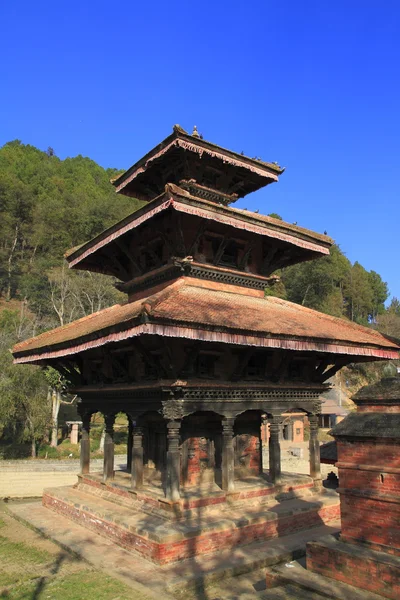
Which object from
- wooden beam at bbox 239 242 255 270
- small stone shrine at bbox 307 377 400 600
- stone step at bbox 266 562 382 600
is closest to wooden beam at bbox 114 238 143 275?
wooden beam at bbox 239 242 255 270

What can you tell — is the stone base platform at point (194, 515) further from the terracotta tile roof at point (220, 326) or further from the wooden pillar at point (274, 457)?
the terracotta tile roof at point (220, 326)

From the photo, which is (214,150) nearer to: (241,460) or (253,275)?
(253,275)

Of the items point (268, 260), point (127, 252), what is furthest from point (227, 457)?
point (127, 252)

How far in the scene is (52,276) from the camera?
49.2 metres

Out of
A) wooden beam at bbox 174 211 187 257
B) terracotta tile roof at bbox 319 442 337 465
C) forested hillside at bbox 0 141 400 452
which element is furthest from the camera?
forested hillside at bbox 0 141 400 452

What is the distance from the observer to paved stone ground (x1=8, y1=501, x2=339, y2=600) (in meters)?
7.87

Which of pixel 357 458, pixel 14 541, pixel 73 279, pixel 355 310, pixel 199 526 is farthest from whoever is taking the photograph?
pixel 355 310

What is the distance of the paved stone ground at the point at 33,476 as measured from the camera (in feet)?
65.7

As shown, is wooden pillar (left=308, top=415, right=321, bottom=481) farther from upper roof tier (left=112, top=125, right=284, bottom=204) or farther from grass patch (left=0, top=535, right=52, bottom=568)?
grass patch (left=0, top=535, right=52, bottom=568)

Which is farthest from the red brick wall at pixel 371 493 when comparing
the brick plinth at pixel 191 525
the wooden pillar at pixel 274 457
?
the wooden pillar at pixel 274 457

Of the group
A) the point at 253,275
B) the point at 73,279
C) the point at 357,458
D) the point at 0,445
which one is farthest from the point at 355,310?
the point at 357,458

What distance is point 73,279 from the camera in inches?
1761

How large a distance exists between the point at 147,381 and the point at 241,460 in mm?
4292

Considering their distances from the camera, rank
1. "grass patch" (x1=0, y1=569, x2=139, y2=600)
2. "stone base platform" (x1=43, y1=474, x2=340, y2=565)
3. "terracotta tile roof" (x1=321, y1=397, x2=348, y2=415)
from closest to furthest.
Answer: "grass patch" (x1=0, y1=569, x2=139, y2=600) < "stone base platform" (x1=43, y1=474, x2=340, y2=565) < "terracotta tile roof" (x1=321, y1=397, x2=348, y2=415)
